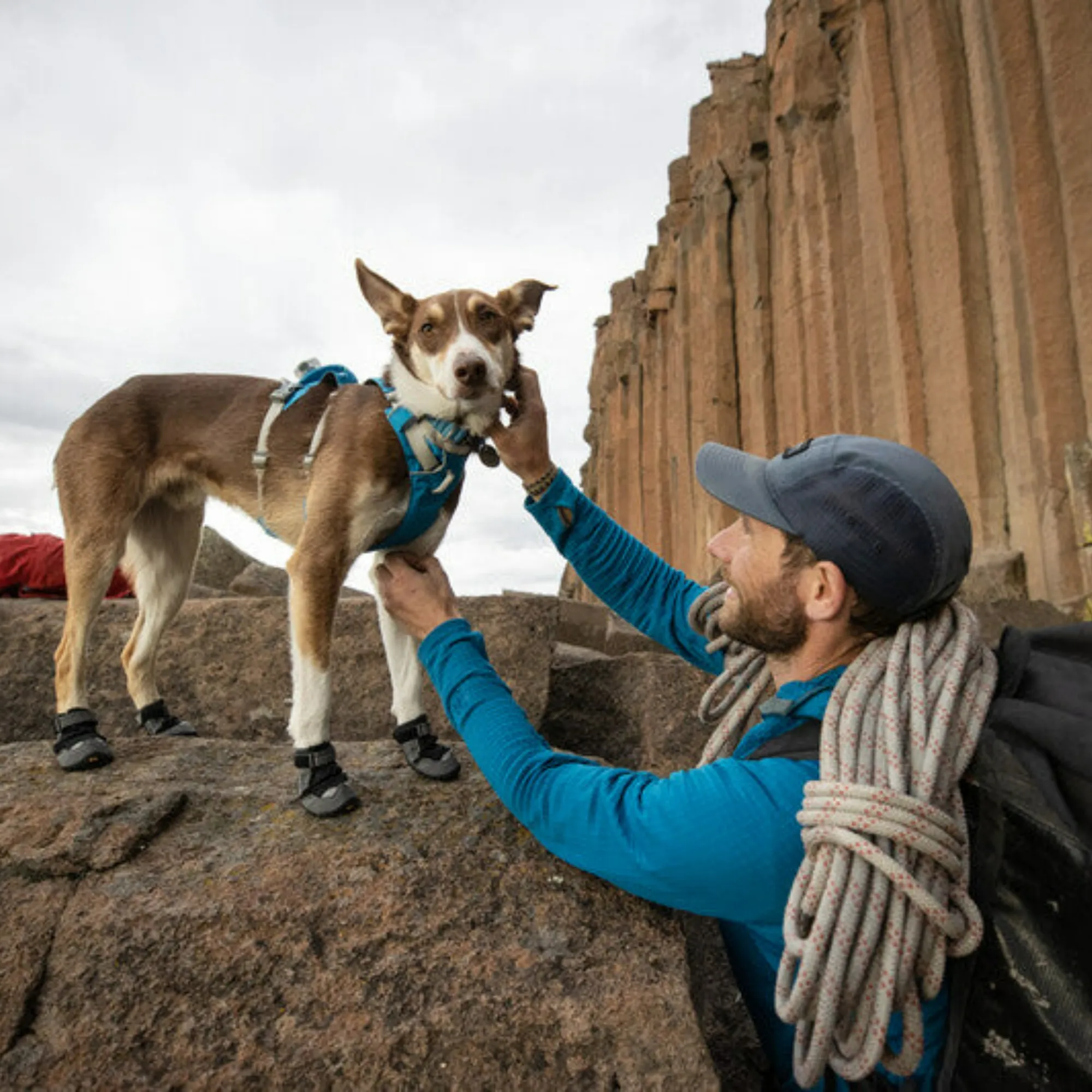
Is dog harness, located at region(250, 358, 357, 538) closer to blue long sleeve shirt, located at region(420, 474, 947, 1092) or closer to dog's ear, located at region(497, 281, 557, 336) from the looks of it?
dog's ear, located at region(497, 281, 557, 336)

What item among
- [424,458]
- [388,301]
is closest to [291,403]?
[388,301]

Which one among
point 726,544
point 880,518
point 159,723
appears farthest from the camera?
point 159,723

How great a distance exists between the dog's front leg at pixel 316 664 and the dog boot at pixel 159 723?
122cm

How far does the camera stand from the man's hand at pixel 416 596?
2.51m

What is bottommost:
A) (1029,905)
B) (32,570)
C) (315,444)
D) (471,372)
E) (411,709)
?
(1029,905)

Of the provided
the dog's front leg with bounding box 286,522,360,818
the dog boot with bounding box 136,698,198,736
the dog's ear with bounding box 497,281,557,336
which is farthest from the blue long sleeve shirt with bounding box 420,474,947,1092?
the dog boot with bounding box 136,698,198,736

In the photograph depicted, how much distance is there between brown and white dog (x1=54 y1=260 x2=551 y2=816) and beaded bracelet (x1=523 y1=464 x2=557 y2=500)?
0.98ft

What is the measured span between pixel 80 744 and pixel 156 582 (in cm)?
111

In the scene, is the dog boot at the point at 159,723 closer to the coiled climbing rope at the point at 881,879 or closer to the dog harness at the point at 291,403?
the dog harness at the point at 291,403

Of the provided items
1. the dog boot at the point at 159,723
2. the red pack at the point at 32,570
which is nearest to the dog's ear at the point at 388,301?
the dog boot at the point at 159,723

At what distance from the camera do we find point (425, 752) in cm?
291

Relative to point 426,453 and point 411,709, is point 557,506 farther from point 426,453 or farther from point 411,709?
point 411,709

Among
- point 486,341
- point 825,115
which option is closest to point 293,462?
point 486,341

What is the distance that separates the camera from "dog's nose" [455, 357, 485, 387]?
110 inches
